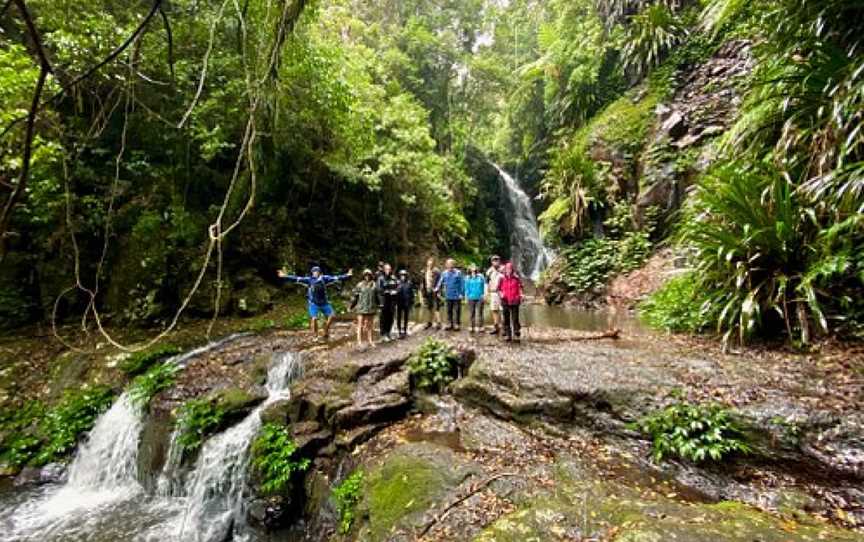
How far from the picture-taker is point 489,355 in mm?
7168

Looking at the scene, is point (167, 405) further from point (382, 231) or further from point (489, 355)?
point (382, 231)

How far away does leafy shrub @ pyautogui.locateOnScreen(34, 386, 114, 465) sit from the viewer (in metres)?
8.22

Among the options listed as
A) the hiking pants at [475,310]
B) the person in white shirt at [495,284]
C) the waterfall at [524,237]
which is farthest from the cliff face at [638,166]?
the waterfall at [524,237]

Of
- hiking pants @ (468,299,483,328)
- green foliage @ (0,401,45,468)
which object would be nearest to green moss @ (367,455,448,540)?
hiking pants @ (468,299,483,328)

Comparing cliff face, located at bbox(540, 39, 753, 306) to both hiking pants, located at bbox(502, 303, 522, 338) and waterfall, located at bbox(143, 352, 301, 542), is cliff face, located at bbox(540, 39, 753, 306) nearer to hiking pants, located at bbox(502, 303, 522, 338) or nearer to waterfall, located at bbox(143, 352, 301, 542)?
hiking pants, located at bbox(502, 303, 522, 338)

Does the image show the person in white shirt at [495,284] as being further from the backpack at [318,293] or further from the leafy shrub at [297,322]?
the leafy shrub at [297,322]

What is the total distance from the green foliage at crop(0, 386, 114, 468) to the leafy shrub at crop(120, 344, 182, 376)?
538mm

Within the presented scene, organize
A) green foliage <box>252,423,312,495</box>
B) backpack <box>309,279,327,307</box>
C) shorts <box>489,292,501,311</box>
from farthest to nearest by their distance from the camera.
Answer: backpack <box>309,279,327,307</box> → shorts <box>489,292,501,311</box> → green foliage <box>252,423,312,495</box>

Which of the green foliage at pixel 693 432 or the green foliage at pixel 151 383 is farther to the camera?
the green foliage at pixel 151 383

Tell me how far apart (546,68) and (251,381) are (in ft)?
55.8

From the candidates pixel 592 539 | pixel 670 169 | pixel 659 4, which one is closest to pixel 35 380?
pixel 592 539

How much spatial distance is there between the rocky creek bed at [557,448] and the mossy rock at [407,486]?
0.02 m

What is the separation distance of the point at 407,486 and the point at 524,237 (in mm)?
19773

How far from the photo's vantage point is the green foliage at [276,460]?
609 centimetres
